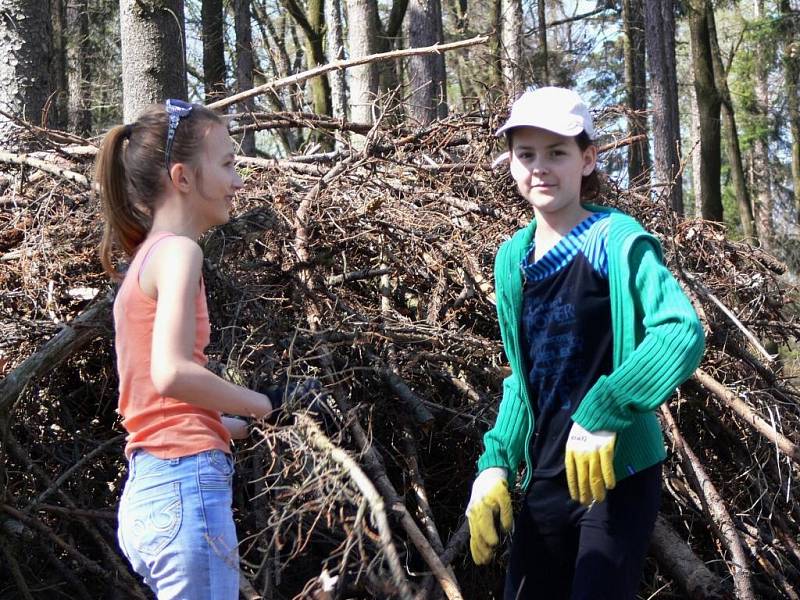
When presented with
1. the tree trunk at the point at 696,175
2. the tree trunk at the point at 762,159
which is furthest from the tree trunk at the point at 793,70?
the tree trunk at the point at 696,175

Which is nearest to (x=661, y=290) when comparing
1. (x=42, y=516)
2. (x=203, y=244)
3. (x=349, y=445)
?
(x=349, y=445)

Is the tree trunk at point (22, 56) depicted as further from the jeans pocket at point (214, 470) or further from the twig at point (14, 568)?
the jeans pocket at point (214, 470)

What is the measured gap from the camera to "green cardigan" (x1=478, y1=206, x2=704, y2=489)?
82.1 inches

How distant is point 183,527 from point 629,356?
106 centimetres

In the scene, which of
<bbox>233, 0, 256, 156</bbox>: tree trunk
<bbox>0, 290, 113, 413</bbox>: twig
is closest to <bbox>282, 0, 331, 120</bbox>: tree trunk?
<bbox>233, 0, 256, 156</bbox>: tree trunk

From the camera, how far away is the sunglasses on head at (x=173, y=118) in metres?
2.27

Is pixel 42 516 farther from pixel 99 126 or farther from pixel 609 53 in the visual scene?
pixel 609 53

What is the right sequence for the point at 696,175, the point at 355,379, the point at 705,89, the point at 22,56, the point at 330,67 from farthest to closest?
the point at 696,175 < the point at 705,89 < the point at 22,56 < the point at 330,67 < the point at 355,379

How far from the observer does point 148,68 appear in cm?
A: 543

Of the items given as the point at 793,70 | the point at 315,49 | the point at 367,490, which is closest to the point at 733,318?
the point at 367,490

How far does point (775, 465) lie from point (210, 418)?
2.58m

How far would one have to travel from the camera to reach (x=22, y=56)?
5785mm

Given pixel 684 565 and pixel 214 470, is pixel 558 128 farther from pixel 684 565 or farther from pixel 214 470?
pixel 684 565

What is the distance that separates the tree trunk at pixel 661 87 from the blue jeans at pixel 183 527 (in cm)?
847
